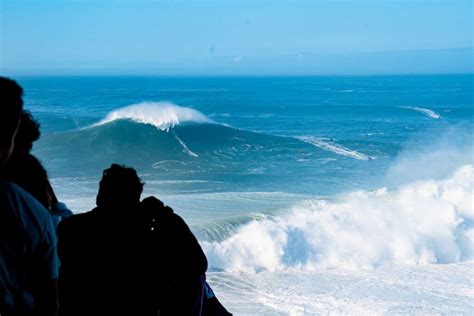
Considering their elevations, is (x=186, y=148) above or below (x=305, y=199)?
above

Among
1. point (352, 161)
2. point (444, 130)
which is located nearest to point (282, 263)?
point (352, 161)

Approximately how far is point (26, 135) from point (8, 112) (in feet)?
1.78

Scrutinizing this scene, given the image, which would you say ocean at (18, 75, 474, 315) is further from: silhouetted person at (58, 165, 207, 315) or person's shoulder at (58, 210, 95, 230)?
person's shoulder at (58, 210, 95, 230)

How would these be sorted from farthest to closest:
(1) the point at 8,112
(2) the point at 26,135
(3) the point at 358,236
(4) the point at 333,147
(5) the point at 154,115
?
(5) the point at 154,115 < (4) the point at 333,147 < (3) the point at 358,236 < (2) the point at 26,135 < (1) the point at 8,112

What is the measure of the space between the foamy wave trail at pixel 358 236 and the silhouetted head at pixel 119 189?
299 inches

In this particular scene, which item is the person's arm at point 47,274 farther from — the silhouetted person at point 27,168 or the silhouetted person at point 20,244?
the silhouetted person at point 27,168

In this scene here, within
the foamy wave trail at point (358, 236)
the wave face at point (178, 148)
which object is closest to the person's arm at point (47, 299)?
the foamy wave trail at point (358, 236)

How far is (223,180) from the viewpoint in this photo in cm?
1823

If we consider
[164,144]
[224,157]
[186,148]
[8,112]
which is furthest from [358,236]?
[164,144]

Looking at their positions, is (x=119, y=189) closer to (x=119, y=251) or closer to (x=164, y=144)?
(x=119, y=251)

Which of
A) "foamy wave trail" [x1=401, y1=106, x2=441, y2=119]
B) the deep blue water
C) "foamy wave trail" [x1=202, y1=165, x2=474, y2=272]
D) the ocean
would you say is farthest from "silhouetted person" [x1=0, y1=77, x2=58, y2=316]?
"foamy wave trail" [x1=401, y1=106, x2=441, y2=119]

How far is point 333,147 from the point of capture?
25.3 m

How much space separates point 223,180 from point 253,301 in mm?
10037

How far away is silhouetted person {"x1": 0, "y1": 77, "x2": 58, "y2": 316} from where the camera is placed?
158 centimetres
